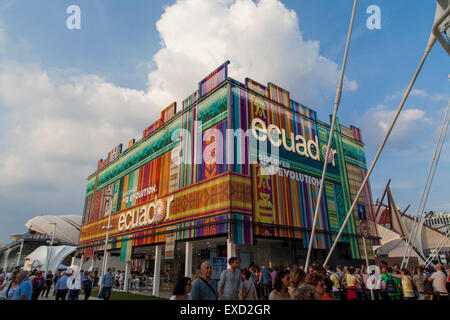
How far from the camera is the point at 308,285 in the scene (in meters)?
4.61

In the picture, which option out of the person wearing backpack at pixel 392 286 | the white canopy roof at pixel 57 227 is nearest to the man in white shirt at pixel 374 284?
the person wearing backpack at pixel 392 286

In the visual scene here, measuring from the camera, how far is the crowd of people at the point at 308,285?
5.33 metres

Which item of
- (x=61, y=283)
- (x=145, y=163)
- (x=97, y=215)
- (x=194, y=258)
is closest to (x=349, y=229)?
(x=194, y=258)

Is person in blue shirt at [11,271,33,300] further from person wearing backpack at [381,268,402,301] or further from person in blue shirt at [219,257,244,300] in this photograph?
person wearing backpack at [381,268,402,301]

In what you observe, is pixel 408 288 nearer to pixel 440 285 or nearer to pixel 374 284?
pixel 440 285

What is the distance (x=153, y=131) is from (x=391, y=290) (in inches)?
1015

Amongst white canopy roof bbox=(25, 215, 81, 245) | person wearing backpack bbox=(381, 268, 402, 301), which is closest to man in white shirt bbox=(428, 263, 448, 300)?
person wearing backpack bbox=(381, 268, 402, 301)

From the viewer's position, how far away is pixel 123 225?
32562 mm

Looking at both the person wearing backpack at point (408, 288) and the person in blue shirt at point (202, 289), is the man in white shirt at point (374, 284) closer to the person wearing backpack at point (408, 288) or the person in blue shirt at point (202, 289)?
the person wearing backpack at point (408, 288)

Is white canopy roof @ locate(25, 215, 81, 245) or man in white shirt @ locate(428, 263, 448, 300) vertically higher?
white canopy roof @ locate(25, 215, 81, 245)

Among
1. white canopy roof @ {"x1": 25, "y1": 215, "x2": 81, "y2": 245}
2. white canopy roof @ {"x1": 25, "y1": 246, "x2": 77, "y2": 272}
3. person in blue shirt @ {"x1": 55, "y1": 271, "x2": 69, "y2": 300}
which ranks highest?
white canopy roof @ {"x1": 25, "y1": 215, "x2": 81, "y2": 245}

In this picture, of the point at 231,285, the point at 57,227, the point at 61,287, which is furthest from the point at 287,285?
the point at 57,227

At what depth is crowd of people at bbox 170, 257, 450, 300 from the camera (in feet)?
17.5

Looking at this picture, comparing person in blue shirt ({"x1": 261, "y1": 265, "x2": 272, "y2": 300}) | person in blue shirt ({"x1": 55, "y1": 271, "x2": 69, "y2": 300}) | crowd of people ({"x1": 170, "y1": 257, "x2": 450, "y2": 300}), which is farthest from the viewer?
person in blue shirt ({"x1": 261, "y1": 265, "x2": 272, "y2": 300})
